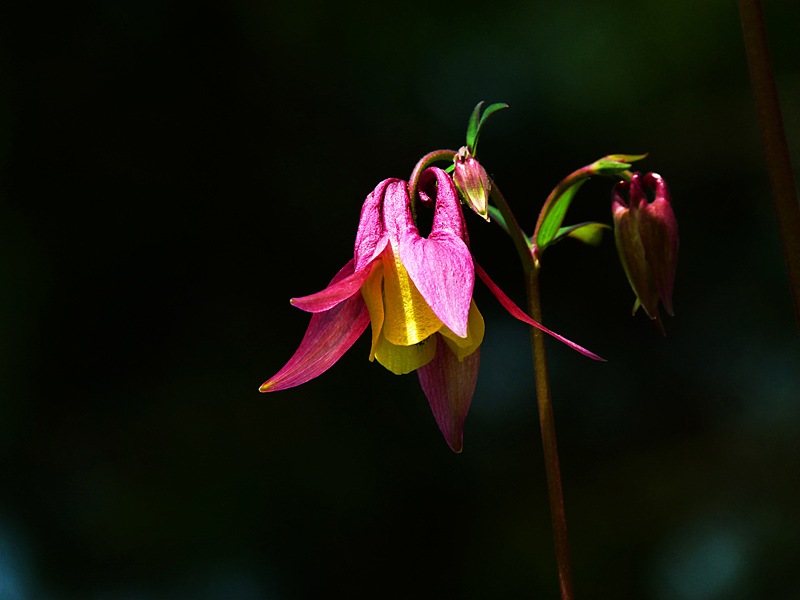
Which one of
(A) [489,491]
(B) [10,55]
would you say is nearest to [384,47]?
(B) [10,55]

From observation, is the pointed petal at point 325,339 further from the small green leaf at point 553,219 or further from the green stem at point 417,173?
the small green leaf at point 553,219

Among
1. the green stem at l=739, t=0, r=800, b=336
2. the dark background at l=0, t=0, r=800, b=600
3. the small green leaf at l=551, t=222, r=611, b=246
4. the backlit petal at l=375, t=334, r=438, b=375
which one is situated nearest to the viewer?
the green stem at l=739, t=0, r=800, b=336

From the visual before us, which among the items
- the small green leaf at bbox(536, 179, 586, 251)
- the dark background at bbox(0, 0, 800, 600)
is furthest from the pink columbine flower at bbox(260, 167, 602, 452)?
the dark background at bbox(0, 0, 800, 600)

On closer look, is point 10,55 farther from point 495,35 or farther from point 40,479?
point 495,35

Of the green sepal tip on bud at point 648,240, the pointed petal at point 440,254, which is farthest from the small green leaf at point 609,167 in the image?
the pointed petal at point 440,254

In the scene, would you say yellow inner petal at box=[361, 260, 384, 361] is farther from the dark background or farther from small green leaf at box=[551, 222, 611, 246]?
the dark background

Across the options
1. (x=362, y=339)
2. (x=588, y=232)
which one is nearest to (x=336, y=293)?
(x=588, y=232)
